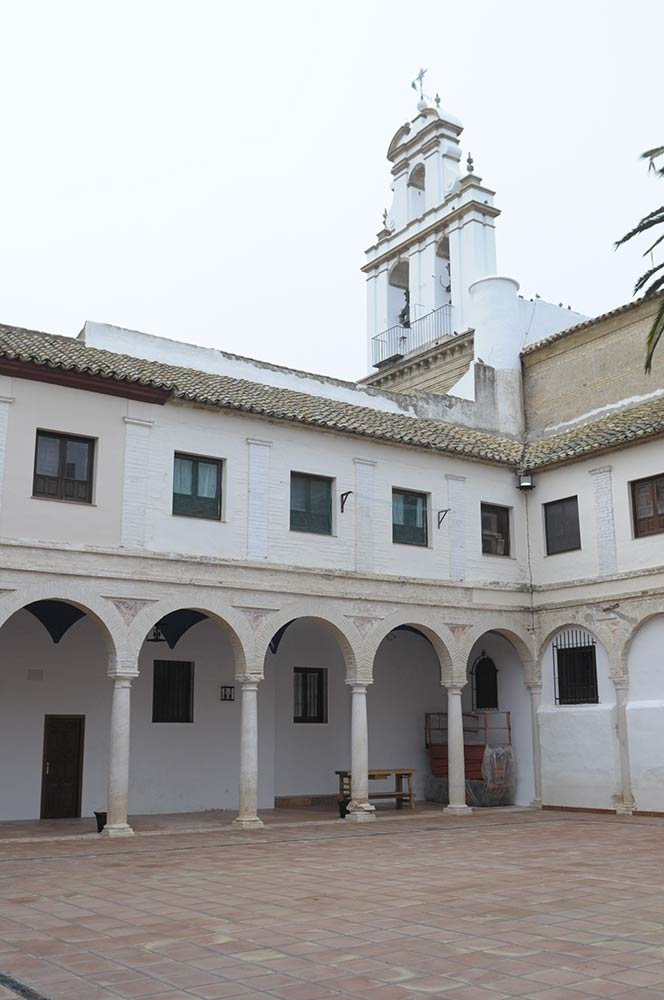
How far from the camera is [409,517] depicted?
1948cm

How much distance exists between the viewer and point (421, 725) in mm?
22000

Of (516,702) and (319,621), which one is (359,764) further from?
(516,702)

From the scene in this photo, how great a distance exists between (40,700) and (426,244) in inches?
745

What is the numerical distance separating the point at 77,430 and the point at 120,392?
98cm

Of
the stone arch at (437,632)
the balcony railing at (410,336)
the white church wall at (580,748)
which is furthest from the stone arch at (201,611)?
the balcony railing at (410,336)

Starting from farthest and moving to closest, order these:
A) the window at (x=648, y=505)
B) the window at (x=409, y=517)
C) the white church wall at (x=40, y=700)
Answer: the window at (x=409, y=517), the window at (x=648, y=505), the white church wall at (x=40, y=700)

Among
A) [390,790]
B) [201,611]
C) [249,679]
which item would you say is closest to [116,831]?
[249,679]

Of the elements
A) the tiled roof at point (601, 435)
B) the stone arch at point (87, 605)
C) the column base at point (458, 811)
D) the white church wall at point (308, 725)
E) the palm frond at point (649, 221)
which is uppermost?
the palm frond at point (649, 221)

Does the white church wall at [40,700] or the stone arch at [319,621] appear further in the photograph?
the stone arch at [319,621]

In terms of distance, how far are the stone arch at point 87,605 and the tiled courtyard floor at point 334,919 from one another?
2.83 metres

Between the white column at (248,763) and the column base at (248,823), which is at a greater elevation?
the white column at (248,763)

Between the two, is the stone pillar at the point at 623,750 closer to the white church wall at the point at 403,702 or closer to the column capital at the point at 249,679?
the white church wall at the point at 403,702

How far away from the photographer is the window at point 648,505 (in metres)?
18.5

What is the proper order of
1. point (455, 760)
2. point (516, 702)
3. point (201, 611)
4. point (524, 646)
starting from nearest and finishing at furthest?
point (201, 611)
point (455, 760)
point (524, 646)
point (516, 702)
